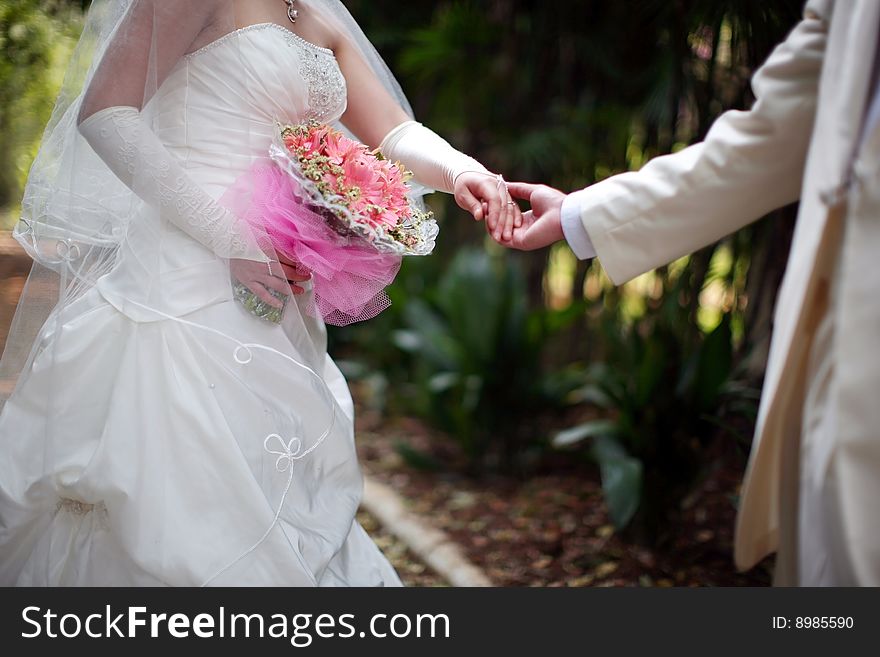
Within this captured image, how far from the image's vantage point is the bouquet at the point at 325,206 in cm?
200

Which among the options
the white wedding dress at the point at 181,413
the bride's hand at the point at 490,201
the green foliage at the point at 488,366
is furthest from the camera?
the green foliage at the point at 488,366

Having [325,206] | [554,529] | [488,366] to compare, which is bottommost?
[554,529]

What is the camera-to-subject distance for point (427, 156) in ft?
8.21

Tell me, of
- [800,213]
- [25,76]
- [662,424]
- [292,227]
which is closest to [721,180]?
[800,213]

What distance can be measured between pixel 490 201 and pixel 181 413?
3.36 ft

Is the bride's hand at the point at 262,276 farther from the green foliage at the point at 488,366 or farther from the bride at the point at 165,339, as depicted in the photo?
the green foliage at the point at 488,366

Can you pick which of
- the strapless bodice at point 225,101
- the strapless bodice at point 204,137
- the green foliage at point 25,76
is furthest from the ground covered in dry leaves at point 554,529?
the green foliage at point 25,76

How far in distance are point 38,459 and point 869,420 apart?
5.94 ft

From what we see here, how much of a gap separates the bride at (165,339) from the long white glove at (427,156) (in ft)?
1.05

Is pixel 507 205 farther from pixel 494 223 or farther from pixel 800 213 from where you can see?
pixel 800 213

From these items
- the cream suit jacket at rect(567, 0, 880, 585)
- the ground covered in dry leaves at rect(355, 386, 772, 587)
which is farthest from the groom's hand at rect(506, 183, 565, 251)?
the ground covered in dry leaves at rect(355, 386, 772, 587)

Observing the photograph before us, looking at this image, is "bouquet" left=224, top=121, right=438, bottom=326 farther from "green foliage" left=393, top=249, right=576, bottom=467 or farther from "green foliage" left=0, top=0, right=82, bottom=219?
"green foliage" left=393, top=249, right=576, bottom=467

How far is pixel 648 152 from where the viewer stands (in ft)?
15.4
